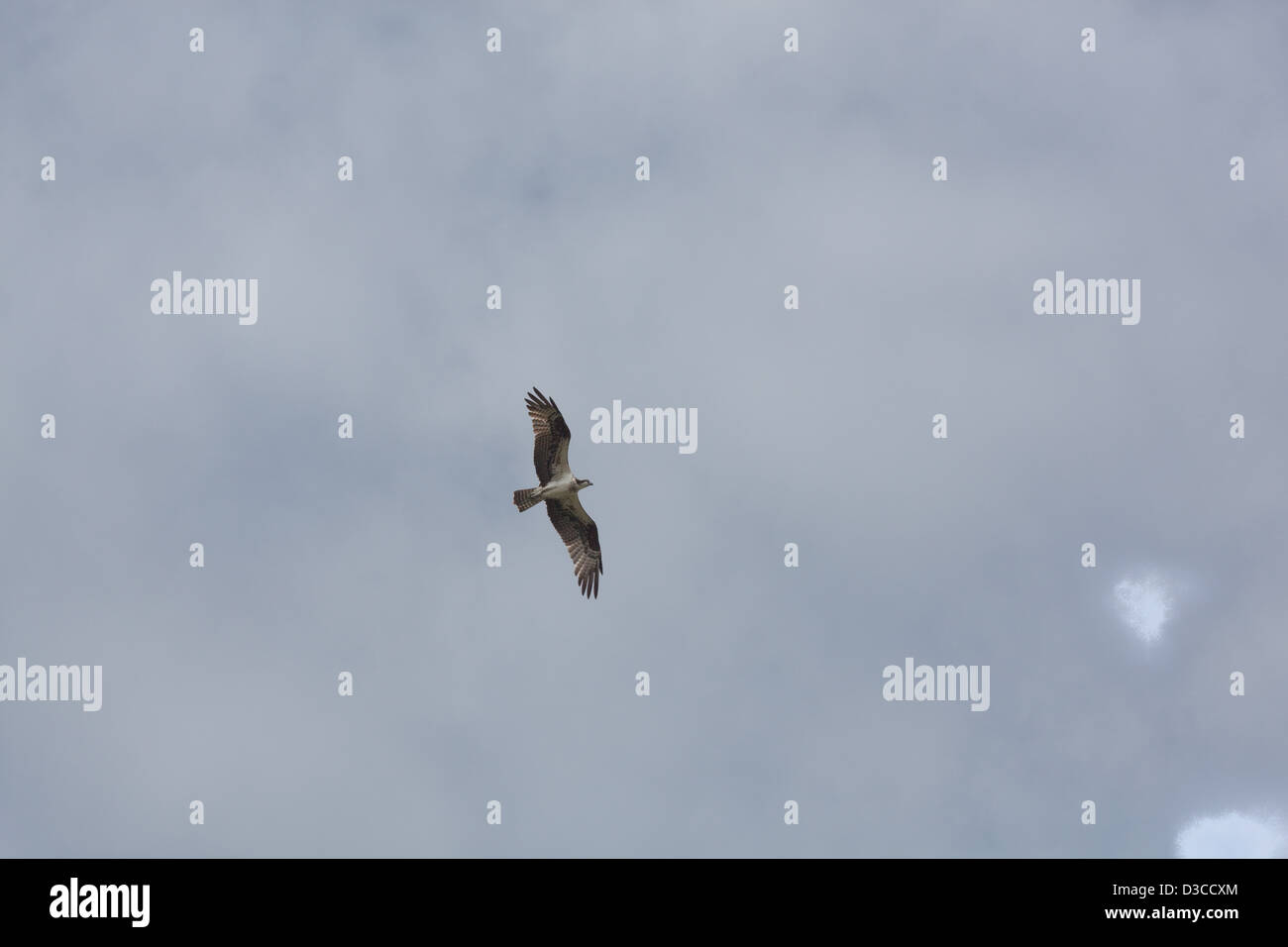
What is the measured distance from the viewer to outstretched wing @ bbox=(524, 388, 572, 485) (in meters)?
47.2

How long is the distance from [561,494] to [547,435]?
219 centimetres

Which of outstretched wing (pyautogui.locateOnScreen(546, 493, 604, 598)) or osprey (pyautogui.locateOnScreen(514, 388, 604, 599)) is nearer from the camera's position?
osprey (pyautogui.locateOnScreen(514, 388, 604, 599))

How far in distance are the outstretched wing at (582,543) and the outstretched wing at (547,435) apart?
226 cm

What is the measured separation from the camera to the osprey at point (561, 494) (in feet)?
155

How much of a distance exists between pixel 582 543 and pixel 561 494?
237 cm

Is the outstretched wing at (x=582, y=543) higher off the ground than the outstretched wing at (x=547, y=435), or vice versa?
the outstretched wing at (x=547, y=435)

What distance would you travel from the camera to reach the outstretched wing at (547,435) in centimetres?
4719

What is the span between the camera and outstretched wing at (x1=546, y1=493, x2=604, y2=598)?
50.0 metres

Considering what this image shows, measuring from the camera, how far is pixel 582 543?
5047cm

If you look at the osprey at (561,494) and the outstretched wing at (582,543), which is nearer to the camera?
the osprey at (561,494)

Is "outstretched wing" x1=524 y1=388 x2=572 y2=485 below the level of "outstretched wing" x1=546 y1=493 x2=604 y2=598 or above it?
above
